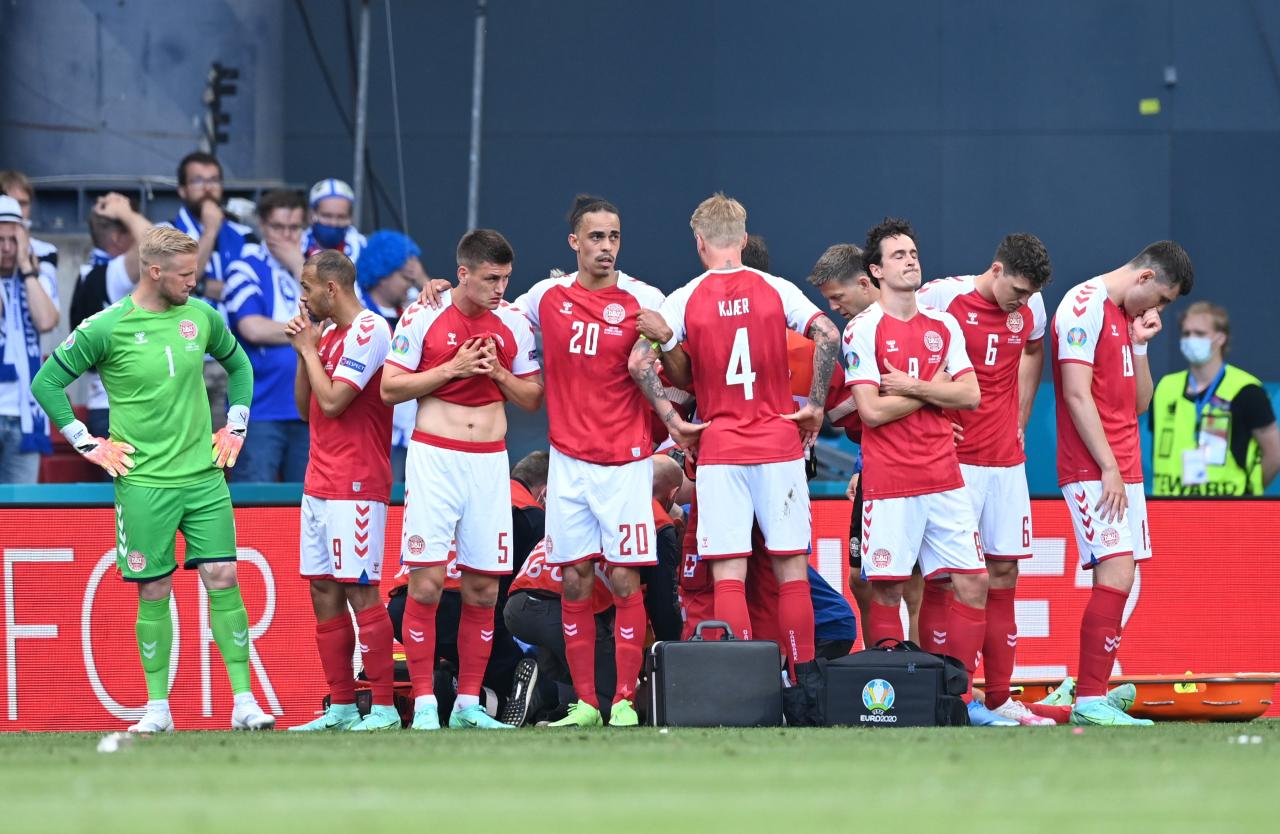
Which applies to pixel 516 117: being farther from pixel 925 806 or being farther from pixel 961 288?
pixel 925 806

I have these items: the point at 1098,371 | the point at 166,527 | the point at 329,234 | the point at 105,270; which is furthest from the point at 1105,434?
the point at 105,270

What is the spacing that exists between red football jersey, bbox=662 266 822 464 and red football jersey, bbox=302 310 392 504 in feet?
4.28

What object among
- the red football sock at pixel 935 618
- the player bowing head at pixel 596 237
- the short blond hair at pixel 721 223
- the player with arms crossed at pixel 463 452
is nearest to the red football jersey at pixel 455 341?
the player with arms crossed at pixel 463 452

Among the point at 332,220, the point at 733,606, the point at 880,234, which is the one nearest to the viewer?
the point at 733,606

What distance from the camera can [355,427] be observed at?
8250 mm

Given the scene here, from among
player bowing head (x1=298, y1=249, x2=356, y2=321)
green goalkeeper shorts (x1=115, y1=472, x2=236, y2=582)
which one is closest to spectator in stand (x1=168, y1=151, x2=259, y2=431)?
player bowing head (x1=298, y1=249, x2=356, y2=321)

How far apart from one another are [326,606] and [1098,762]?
3.88 m

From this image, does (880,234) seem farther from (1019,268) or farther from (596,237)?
(596,237)

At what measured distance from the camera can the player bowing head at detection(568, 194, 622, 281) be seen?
26.2 feet

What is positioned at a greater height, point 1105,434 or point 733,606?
point 1105,434

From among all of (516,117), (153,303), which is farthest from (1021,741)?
(516,117)

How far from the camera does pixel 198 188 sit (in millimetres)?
10688

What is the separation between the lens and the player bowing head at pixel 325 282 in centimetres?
834

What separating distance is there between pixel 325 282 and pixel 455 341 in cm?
72
